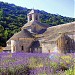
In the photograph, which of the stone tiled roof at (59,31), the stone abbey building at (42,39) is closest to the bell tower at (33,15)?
the stone abbey building at (42,39)

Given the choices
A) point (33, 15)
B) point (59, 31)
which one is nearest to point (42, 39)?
point (59, 31)

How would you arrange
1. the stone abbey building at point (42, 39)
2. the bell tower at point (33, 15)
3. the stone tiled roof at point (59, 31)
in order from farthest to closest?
the bell tower at point (33, 15), the stone tiled roof at point (59, 31), the stone abbey building at point (42, 39)

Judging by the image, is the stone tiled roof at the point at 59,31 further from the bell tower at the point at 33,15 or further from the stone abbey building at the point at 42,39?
the bell tower at the point at 33,15

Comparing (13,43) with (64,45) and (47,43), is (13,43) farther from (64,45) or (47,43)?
(64,45)

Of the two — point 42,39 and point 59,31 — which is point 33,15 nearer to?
point 42,39

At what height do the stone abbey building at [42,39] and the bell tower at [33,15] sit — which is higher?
the bell tower at [33,15]

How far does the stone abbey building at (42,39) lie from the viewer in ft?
108

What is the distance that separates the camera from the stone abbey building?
3284cm

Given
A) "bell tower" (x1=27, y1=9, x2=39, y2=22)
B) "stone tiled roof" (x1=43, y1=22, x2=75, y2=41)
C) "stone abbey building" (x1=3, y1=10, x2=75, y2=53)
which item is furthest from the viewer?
"bell tower" (x1=27, y1=9, x2=39, y2=22)

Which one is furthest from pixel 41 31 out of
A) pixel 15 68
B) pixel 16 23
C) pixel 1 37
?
pixel 15 68

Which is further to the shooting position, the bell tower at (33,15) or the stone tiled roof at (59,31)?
the bell tower at (33,15)

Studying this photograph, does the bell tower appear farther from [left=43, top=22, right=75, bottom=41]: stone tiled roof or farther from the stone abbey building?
[left=43, top=22, right=75, bottom=41]: stone tiled roof

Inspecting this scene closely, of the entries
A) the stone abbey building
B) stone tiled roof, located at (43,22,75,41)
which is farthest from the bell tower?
stone tiled roof, located at (43,22,75,41)

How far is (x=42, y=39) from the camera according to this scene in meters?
37.4
